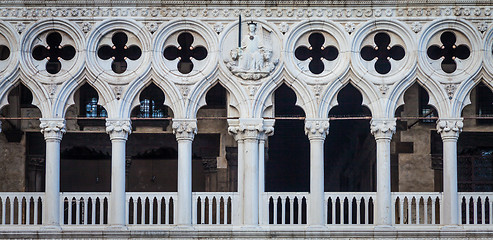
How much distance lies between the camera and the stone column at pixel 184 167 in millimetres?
28250

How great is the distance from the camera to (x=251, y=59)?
28.4 metres

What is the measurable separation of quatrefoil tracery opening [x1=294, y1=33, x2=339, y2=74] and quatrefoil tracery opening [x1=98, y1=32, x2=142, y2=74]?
12.0 ft

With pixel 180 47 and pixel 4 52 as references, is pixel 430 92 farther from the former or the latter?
pixel 4 52

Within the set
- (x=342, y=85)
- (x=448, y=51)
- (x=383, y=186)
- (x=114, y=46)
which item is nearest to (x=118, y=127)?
(x=114, y=46)

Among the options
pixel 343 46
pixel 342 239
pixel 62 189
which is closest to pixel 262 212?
pixel 342 239

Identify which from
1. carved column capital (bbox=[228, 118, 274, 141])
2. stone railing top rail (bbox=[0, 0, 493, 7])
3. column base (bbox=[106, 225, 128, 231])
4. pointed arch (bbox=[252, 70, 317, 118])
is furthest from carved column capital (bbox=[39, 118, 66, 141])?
pointed arch (bbox=[252, 70, 317, 118])

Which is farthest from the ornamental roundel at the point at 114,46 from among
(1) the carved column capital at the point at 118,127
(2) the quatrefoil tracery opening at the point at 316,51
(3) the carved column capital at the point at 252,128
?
(2) the quatrefoil tracery opening at the point at 316,51

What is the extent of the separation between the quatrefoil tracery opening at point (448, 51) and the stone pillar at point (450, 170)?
1.43 meters

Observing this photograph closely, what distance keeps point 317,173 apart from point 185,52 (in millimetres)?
4769

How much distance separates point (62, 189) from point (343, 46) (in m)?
8.35

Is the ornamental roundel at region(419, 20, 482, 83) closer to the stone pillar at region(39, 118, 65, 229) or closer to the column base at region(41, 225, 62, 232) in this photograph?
the stone pillar at region(39, 118, 65, 229)

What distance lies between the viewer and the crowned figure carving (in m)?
28.3

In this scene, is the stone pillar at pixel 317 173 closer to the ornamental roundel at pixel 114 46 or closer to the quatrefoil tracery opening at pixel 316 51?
the quatrefoil tracery opening at pixel 316 51

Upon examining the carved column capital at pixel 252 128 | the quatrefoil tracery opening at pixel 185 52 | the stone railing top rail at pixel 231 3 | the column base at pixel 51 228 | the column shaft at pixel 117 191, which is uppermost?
the stone railing top rail at pixel 231 3
